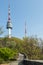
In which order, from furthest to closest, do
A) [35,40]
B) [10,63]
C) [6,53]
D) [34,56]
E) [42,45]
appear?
[42,45]
[35,40]
[34,56]
[6,53]
[10,63]

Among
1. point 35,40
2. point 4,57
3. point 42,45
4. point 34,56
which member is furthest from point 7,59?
point 42,45

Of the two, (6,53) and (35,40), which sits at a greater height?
(35,40)

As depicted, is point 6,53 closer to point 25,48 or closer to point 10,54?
point 10,54

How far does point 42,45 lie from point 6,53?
→ 53.2 feet

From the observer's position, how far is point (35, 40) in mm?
30953

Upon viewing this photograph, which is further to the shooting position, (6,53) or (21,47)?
(21,47)

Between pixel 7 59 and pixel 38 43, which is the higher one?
pixel 38 43

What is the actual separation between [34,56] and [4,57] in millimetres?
10703

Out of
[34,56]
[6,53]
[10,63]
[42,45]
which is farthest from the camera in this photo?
[42,45]

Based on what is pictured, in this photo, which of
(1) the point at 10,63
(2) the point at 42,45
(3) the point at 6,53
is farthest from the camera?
(2) the point at 42,45

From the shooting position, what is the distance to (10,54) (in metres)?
18.2

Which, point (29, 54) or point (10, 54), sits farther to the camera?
point (29, 54)

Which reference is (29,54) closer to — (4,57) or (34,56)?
(34,56)

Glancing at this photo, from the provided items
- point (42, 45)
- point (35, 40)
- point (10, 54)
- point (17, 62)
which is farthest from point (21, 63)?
point (42, 45)
